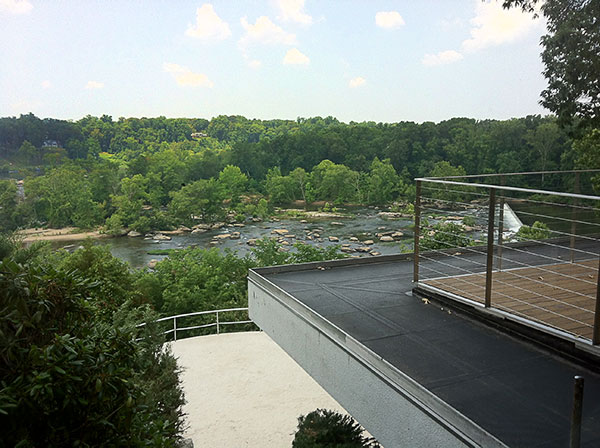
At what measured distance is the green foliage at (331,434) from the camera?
17.1ft

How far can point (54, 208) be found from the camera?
43.4 m

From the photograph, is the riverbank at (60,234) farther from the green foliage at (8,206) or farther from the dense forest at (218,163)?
the green foliage at (8,206)

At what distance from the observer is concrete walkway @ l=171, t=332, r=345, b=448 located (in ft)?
22.9

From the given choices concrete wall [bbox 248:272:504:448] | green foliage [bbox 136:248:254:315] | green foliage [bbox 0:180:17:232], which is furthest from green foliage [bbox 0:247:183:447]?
green foliage [bbox 0:180:17:232]

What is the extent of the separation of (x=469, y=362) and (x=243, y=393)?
17.3 feet

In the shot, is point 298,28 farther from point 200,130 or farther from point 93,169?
point 93,169

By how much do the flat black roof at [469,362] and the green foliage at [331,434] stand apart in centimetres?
148

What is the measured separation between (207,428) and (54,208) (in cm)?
4137

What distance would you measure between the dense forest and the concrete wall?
101 ft

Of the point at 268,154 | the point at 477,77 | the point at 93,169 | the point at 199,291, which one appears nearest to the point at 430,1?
the point at 477,77

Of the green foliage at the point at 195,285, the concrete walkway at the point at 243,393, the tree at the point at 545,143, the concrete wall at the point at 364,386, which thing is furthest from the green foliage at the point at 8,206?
the concrete wall at the point at 364,386

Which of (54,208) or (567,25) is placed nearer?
(567,25)

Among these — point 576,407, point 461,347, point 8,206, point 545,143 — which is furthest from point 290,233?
point 576,407

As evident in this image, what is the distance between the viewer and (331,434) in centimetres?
539
